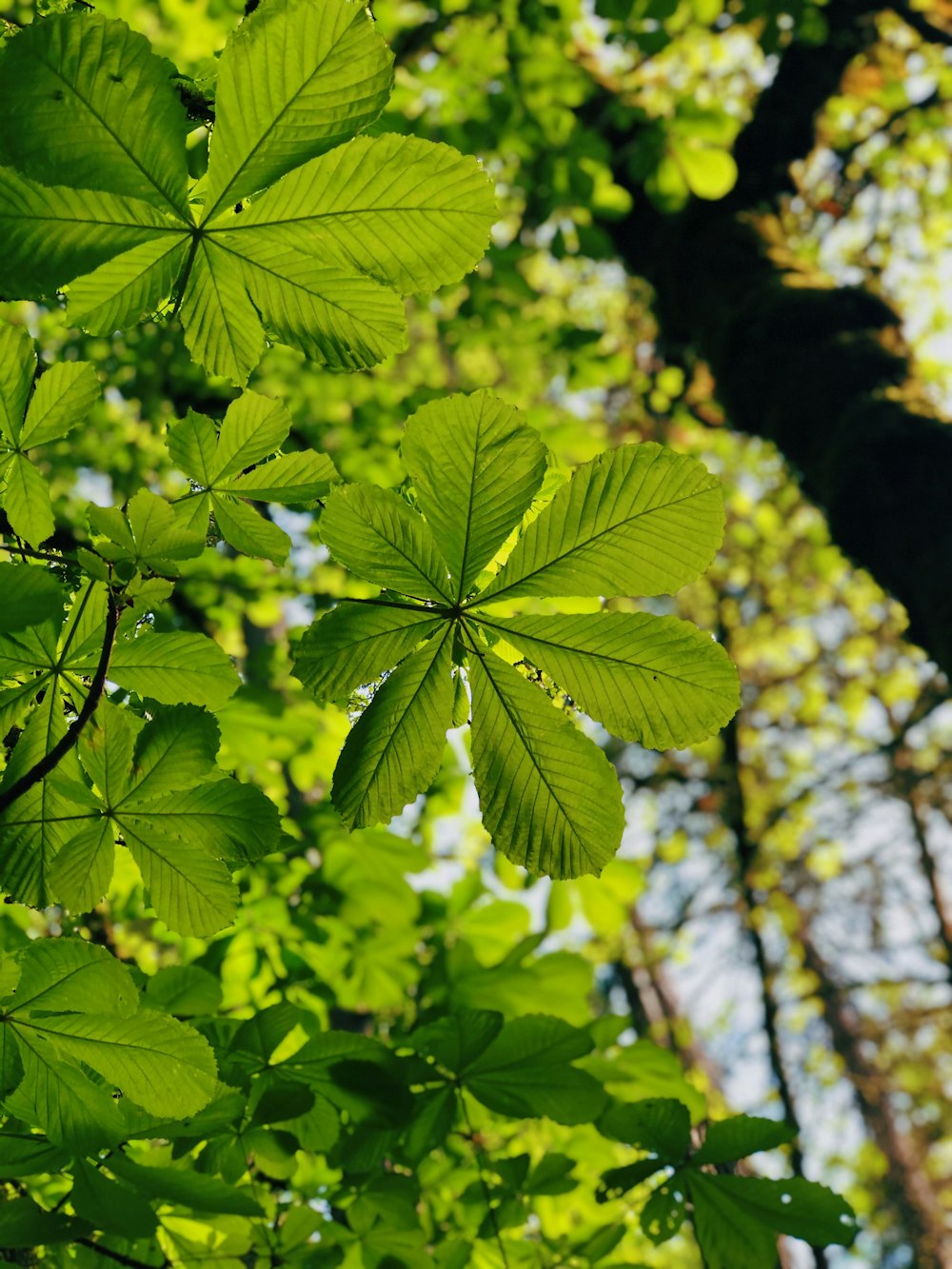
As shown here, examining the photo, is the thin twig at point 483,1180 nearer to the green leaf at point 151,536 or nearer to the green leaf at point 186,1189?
the green leaf at point 186,1189

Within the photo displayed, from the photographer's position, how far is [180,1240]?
1097 mm

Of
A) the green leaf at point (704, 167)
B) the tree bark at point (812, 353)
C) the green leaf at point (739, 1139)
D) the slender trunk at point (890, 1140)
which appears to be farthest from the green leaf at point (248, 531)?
the slender trunk at point (890, 1140)

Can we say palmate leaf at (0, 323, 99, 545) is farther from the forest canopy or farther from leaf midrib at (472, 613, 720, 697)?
leaf midrib at (472, 613, 720, 697)

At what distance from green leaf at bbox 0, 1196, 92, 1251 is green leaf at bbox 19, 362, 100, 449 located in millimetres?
625

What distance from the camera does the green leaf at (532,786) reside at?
27.0 inches

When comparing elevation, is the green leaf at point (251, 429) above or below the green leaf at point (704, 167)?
below

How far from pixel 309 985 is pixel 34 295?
1.36m

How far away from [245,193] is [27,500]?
0.29 metres

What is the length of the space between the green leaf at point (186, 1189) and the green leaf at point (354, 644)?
0.47 metres

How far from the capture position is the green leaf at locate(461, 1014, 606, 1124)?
1131mm

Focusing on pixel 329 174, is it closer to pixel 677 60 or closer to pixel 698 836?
pixel 677 60

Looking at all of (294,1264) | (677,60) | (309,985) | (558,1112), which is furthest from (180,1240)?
(677,60)

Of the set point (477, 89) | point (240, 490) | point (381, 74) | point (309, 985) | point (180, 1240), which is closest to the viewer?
point (381, 74)

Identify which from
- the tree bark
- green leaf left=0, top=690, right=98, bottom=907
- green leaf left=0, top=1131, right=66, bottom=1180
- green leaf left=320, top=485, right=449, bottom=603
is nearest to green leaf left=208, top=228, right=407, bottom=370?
green leaf left=320, top=485, right=449, bottom=603
